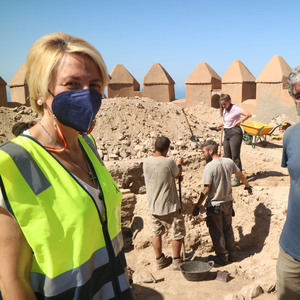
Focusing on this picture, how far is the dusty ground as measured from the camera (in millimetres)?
4371

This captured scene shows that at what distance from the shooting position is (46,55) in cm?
125

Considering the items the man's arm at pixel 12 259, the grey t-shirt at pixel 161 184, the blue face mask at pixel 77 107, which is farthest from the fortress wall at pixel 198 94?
the man's arm at pixel 12 259

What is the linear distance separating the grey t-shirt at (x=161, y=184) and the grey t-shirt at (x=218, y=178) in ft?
1.61

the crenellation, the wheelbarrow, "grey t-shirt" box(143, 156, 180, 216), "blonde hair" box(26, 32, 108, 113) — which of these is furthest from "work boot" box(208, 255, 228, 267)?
the crenellation

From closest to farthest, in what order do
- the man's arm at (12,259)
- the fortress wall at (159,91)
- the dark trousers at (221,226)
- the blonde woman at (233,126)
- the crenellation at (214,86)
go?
the man's arm at (12,259), the dark trousers at (221,226), the blonde woman at (233,126), the crenellation at (214,86), the fortress wall at (159,91)

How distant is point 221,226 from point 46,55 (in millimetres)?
4252

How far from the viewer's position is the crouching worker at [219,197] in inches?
186

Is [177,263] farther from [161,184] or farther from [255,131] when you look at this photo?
[255,131]

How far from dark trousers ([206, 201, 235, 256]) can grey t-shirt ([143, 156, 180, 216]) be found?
0.57m

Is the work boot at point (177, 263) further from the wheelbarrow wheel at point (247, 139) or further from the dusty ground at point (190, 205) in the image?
the wheelbarrow wheel at point (247, 139)

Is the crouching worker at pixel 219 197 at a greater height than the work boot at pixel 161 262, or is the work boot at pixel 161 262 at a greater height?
the crouching worker at pixel 219 197

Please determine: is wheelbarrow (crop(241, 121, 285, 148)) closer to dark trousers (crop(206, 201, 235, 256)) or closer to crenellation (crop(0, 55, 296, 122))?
crenellation (crop(0, 55, 296, 122))

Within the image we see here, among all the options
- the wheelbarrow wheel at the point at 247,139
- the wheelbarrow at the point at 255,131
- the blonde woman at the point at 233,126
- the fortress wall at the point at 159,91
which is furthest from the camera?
the fortress wall at the point at 159,91

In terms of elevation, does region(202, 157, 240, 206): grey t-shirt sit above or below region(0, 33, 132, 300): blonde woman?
below
